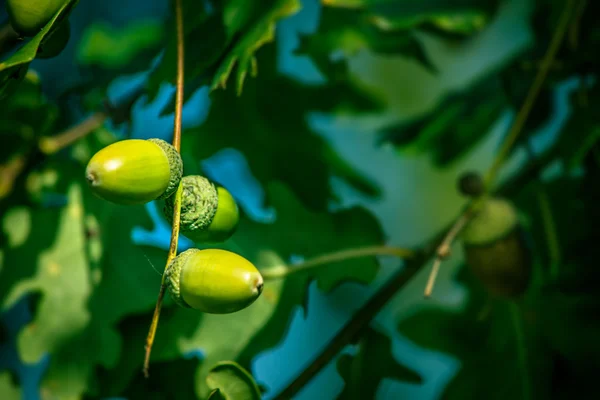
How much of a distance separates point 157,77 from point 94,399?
0.50 m

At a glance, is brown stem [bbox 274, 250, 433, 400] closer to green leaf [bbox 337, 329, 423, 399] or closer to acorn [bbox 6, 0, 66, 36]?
green leaf [bbox 337, 329, 423, 399]

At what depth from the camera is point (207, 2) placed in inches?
35.0

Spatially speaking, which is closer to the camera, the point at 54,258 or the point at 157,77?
the point at 157,77

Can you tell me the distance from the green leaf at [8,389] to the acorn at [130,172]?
0.67m

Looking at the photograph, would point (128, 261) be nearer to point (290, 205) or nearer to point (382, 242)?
point (290, 205)

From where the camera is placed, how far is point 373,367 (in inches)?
44.1

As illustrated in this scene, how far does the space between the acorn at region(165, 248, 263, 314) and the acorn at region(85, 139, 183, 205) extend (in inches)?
2.7

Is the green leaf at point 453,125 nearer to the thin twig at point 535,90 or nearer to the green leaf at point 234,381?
the thin twig at point 535,90

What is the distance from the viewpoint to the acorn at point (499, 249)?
115cm

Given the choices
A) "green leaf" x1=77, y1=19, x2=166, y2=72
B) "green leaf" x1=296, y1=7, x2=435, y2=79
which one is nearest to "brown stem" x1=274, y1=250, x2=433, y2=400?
"green leaf" x1=296, y1=7, x2=435, y2=79

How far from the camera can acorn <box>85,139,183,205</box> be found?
0.55 meters

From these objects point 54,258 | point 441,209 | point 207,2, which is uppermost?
point 207,2

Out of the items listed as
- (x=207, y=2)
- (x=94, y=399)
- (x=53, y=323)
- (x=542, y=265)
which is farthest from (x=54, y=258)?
(x=542, y=265)

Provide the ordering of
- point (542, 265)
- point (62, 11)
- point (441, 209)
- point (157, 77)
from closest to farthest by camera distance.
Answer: point (62, 11), point (157, 77), point (542, 265), point (441, 209)
